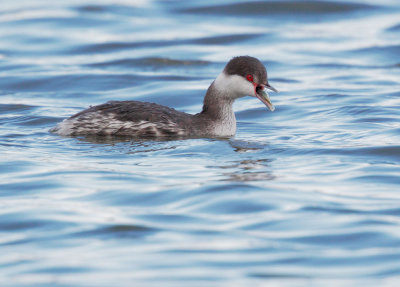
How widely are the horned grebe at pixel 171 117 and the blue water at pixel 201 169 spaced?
249 millimetres

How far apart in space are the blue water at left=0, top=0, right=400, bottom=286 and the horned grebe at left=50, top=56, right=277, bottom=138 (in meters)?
0.25

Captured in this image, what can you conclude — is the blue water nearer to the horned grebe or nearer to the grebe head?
the horned grebe

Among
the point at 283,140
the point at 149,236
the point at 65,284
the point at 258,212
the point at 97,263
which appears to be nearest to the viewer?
the point at 65,284

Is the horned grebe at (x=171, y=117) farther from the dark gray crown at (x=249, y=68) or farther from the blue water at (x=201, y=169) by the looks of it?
the blue water at (x=201, y=169)

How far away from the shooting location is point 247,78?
1234cm

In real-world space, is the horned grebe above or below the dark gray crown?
below

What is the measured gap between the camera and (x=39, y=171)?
10.4 m

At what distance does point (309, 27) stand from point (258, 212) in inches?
607

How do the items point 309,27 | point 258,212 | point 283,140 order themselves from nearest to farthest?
A: 1. point 258,212
2. point 283,140
3. point 309,27

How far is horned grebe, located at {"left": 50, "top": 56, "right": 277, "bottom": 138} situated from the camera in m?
12.1

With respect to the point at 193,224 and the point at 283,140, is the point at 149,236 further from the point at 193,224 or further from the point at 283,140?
the point at 283,140

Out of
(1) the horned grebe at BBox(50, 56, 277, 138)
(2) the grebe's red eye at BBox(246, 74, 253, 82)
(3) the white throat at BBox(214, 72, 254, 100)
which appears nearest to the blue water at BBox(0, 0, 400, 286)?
(1) the horned grebe at BBox(50, 56, 277, 138)

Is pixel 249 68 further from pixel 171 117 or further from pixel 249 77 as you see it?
pixel 171 117

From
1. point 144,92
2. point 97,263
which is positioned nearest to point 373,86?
point 144,92
